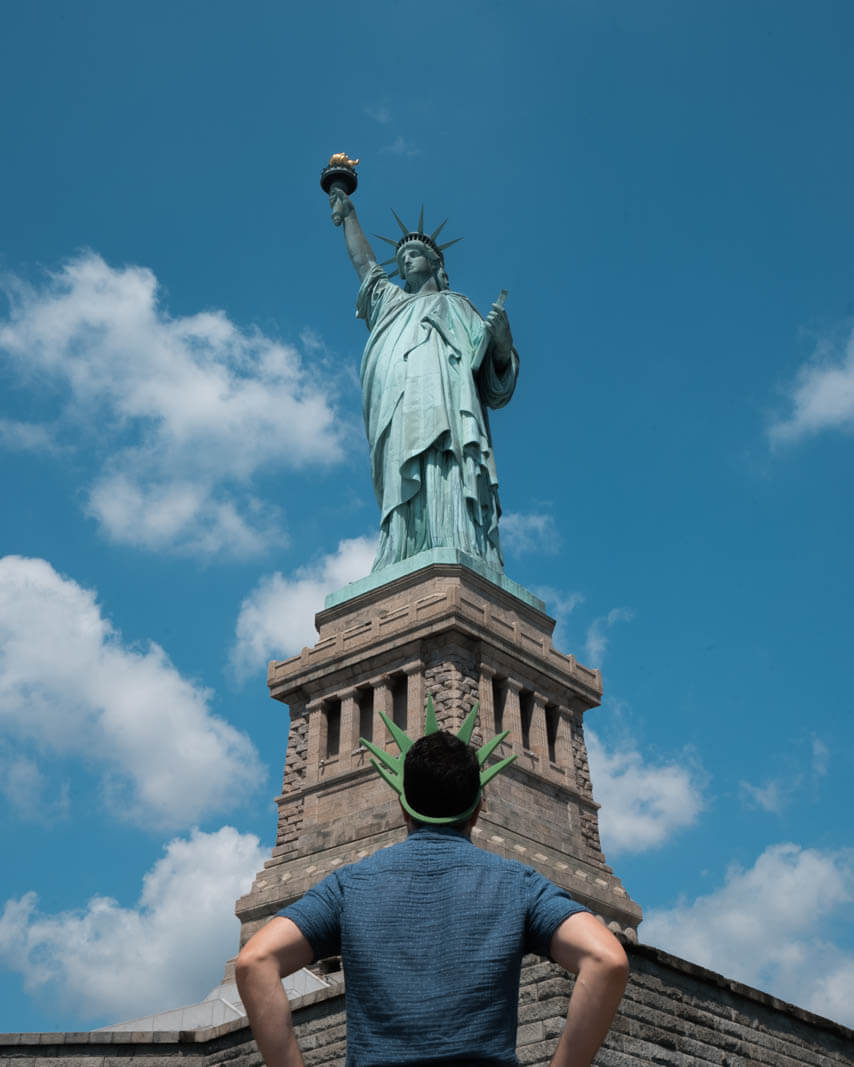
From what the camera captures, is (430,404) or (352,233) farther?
(352,233)

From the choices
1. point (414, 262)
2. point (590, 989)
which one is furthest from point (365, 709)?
point (590, 989)

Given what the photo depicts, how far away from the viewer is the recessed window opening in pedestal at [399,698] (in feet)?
74.1

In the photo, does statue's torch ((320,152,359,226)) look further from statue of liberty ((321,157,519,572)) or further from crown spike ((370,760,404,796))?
crown spike ((370,760,404,796))

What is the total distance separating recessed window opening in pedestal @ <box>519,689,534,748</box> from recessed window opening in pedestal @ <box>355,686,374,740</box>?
2937 millimetres

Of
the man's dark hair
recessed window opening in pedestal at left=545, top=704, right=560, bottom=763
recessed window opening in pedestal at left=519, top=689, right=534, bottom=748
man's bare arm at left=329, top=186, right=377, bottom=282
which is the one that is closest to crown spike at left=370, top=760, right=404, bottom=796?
the man's dark hair

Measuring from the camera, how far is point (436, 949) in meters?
2.93

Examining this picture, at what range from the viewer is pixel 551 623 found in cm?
2562

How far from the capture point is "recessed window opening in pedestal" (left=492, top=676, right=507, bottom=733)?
22594mm

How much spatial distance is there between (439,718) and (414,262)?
14047 millimetres

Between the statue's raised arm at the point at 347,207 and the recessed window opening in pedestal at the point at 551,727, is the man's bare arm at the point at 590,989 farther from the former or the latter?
the statue's raised arm at the point at 347,207

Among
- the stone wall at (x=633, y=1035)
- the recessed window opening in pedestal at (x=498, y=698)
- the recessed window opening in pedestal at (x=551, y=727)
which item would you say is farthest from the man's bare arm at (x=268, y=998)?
the recessed window opening in pedestal at (x=551, y=727)

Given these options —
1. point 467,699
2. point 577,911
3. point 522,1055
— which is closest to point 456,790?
point 577,911

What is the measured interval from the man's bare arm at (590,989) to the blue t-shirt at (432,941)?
0.11 meters

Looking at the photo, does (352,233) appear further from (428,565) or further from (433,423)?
(428,565)
